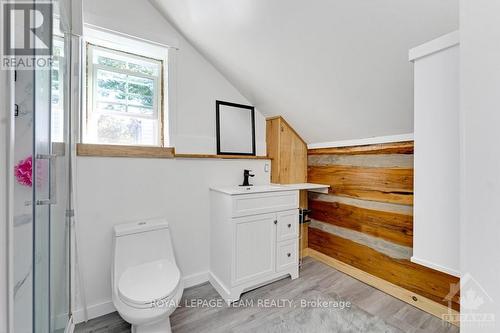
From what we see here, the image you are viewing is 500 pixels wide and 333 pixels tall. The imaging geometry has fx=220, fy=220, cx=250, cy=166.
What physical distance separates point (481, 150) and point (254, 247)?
166 cm

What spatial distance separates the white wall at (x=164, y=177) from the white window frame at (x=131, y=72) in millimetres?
74

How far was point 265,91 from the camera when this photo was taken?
89.1 inches

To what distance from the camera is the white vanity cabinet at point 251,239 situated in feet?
6.13

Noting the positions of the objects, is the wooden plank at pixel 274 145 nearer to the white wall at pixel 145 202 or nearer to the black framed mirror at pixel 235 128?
the black framed mirror at pixel 235 128

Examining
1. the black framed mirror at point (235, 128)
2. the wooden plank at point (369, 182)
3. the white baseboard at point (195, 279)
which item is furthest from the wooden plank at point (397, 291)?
the black framed mirror at point (235, 128)

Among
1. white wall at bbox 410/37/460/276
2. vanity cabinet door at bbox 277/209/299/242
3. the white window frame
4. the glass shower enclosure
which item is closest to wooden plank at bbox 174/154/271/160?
the white window frame

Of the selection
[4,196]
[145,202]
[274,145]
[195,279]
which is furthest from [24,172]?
[274,145]

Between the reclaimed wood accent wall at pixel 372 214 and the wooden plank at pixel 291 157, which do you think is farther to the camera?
the wooden plank at pixel 291 157

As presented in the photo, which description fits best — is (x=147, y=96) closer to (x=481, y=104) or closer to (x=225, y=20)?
(x=225, y=20)

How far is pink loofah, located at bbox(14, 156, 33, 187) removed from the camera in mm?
741

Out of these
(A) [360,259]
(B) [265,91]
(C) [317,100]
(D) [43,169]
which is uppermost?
(B) [265,91]

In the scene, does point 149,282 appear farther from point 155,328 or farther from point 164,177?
point 164,177

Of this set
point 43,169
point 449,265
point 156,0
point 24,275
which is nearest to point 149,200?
point 43,169

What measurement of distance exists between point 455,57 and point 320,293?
1.94 metres
